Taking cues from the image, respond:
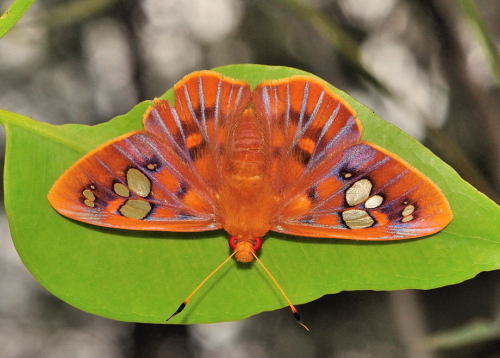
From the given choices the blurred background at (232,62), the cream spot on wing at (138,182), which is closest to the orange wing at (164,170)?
the cream spot on wing at (138,182)

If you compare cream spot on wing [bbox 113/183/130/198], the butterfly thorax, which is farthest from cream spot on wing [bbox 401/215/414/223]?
cream spot on wing [bbox 113/183/130/198]

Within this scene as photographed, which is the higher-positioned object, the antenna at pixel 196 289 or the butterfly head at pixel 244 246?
the butterfly head at pixel 244 246

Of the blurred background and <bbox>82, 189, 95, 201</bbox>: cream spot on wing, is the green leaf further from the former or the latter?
the blurred background

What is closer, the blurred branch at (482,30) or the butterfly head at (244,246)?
the butterfly head at (244,246)

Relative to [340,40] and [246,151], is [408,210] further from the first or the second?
[340,40]

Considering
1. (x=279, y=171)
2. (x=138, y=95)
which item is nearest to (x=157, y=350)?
(x=138, y=95)

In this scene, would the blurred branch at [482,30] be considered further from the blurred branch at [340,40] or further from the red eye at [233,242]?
the red eye at [233,242]

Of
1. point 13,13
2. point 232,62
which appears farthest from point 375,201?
point 232,62
